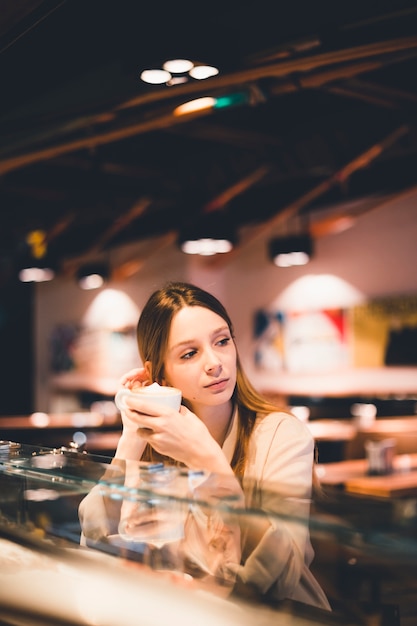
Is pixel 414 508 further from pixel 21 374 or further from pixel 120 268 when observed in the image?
pixel 21 374

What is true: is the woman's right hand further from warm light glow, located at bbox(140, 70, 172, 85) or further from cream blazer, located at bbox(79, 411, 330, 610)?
warm light glow, located at bbox(140, 70, 172, 85)

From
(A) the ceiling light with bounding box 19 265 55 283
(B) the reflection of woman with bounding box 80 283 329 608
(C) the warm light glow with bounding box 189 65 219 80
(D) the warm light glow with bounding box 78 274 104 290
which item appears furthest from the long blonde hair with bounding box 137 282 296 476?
(D) the warm light glow with bounding box 78 274 104 290

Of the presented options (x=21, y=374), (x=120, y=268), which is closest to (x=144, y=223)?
(x=120, y=268)

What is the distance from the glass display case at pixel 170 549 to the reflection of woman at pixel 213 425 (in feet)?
0.09

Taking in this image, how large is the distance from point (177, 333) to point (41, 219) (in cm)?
904

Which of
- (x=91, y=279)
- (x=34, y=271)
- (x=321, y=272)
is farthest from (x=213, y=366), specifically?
(x=91, y=279)

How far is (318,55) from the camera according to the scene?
10.7 ft

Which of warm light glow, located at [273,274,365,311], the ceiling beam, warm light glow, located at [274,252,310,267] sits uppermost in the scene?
the ceiling beam

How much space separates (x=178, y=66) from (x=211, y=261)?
19.7 feet

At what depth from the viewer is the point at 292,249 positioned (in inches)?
290

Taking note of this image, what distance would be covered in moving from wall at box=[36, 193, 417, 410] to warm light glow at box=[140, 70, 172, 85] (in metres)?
3.75

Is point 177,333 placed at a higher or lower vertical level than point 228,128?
lower

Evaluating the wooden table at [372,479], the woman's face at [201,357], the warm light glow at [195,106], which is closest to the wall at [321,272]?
the wooden table at [372,479]

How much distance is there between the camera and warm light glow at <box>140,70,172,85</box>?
321cm
